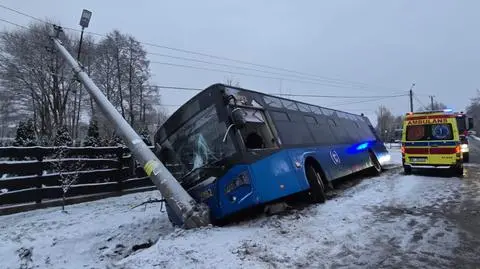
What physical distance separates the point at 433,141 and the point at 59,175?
13.1 meters

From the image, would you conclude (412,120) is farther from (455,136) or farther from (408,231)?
(408,231)

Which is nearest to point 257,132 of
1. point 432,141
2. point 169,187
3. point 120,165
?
point 169,187

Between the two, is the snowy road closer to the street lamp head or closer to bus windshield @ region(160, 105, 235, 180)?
bus windshield @ region(160, 105, 235, 180)

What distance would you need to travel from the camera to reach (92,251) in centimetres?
747

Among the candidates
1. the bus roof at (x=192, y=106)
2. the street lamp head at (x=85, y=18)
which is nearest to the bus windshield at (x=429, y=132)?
the bus roof at (x=192, y=106)

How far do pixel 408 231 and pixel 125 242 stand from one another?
5.07 meters

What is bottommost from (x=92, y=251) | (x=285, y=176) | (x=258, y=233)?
(x=92, y=251)

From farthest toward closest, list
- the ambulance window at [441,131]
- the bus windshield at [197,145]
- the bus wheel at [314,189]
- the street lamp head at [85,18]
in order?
the street lamp head at [85,18], the ambulance window at [441,131], the bus wheel at [314,189], the bus windshield at [197,145]

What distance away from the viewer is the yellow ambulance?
50.1 feet

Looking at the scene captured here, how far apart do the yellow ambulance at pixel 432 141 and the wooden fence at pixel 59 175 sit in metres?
10.5

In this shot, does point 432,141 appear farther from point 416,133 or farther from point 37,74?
point 37,74

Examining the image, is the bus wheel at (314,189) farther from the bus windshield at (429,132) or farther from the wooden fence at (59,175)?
the bus windshield at (429,132)

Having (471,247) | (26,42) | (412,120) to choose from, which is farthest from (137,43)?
(471,247)

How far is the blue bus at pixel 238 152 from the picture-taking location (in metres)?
7.21
